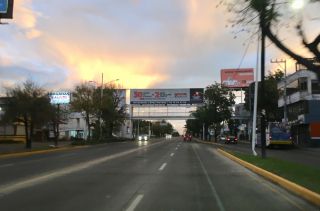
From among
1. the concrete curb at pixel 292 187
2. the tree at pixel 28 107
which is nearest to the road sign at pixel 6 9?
the tree at pixel 28 107

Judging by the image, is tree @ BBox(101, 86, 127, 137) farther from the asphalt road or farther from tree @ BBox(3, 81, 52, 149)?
the asphalt road

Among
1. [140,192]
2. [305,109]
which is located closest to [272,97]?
[305,109]

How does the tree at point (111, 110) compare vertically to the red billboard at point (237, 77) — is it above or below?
below

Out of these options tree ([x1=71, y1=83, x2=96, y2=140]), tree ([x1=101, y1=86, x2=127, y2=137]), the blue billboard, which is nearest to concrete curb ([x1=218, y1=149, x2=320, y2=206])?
the blue billboard

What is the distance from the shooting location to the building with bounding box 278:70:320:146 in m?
66.8

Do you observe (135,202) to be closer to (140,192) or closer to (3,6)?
(140,192)

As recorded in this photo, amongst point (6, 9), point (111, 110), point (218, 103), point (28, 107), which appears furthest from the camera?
point (218, 103)

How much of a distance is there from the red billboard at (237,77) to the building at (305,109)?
130ft

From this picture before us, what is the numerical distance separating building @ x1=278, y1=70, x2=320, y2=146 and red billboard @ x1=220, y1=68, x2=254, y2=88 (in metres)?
39.6

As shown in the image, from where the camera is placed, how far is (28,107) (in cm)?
5119

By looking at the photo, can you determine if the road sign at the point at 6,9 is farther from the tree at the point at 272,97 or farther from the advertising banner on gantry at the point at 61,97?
the tree at the point at 272,97

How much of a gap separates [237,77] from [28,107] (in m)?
77.1

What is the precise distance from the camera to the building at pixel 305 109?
6675cm

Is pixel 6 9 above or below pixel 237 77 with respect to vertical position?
below
